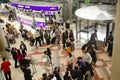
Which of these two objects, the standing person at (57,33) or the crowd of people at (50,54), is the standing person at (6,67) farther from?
the standing person at (57,33)

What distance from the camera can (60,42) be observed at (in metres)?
13.8

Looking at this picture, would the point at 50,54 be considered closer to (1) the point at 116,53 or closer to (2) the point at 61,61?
(2) the point at 61,61

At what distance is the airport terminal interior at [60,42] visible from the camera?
875 centimetres

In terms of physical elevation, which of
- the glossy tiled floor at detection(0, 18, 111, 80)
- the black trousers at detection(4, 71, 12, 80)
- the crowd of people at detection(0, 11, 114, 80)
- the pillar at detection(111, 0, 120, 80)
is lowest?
the glossy tiled floor at detection(0, 18, 111, 80)

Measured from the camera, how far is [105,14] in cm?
1244

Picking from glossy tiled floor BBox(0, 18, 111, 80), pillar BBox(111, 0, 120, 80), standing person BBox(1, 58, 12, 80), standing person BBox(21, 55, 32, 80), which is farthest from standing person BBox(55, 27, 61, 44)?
pillar BBox(111, 0, 120, 80)

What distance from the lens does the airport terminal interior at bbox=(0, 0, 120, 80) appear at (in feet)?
28.7

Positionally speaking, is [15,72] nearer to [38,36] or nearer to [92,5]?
[38,36]

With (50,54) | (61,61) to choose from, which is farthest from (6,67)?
(61,61)

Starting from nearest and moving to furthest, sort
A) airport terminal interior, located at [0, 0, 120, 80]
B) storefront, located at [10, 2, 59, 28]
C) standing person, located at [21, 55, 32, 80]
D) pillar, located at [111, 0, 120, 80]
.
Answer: pillar, located at [111, 0, 120, 80], standing person, located at [21, 55, 32, 80], airport terminal interior, located at [0, 0, 120, 80], storefront, located at [10, 2, 59, 28]

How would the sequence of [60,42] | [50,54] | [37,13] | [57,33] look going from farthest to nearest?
[37,13] → [60,42] → [57,33] → [50,54]

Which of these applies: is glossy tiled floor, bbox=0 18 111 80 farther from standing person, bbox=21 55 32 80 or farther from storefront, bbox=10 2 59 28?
storefront, bbox=10 2 59 28

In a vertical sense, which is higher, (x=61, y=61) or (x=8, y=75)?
(x=8, y=75)

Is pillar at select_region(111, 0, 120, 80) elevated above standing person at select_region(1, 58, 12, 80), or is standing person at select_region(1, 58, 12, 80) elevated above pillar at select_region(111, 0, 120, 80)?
pillar at select_region(111, 0, 120, 80)
